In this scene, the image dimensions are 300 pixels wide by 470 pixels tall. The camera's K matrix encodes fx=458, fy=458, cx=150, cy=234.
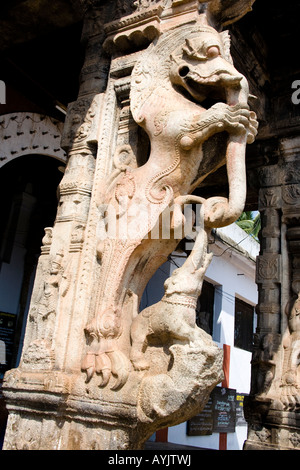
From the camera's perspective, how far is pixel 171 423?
2602mm

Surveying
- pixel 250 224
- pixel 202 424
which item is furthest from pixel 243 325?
pixel 250 224

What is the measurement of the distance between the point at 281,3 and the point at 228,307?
7.44 meters

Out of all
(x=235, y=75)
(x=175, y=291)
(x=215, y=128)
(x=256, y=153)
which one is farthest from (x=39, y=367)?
(x=256, y=153)

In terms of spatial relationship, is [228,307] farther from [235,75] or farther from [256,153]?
[235,75]

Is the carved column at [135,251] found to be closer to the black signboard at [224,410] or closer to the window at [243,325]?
the black signboard at [224,410]

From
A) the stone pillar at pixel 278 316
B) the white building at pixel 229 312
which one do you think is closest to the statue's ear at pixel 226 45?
the stone pillar at pixel 278 316

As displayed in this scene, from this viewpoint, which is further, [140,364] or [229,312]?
[229,312]

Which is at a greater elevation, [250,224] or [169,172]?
[250,224]

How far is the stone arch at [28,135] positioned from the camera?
19.2ft

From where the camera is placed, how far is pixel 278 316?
5266 millimetres

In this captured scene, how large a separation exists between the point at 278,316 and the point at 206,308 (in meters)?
5.23

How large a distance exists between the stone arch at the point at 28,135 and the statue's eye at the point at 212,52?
11.4ft

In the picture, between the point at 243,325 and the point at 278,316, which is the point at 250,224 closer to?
the point at 243,325
